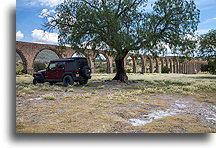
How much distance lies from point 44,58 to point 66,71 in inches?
52.9

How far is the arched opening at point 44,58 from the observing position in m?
8.85

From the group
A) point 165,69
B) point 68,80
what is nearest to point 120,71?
point 68,80

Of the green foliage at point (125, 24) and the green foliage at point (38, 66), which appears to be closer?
the green foliage at point (125, 24)

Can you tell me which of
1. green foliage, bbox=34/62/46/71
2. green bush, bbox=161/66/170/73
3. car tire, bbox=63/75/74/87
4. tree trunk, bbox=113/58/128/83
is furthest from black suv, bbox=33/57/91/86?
green bush, bbox=161/66/170/73

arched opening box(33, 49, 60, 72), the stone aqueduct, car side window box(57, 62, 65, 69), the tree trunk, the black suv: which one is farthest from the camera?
the tree trunk

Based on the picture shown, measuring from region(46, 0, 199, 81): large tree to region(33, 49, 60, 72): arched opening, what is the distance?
1.27 m

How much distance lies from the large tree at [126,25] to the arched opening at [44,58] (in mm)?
1268

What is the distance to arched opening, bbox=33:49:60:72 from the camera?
8852 mm

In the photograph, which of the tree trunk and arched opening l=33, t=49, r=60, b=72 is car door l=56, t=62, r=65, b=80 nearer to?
arched opening l=33, t=49, r=60, b=72

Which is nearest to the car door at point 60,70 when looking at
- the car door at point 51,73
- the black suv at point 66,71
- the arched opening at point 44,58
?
the black suv at point 66,71

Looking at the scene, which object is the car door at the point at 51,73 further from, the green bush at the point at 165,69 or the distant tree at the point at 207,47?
the green bush at the point at 165,69

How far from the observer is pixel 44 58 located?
380 inches

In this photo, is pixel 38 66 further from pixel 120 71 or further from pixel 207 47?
pixel 207 47

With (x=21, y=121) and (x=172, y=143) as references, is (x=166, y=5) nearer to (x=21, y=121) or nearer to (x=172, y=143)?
(x=172, y=143)
